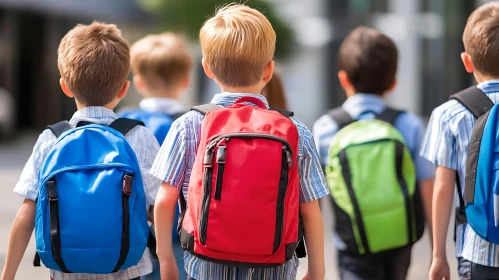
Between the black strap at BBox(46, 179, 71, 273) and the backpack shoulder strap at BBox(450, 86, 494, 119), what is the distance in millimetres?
1581

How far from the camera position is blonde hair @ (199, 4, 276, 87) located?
2.79 metres

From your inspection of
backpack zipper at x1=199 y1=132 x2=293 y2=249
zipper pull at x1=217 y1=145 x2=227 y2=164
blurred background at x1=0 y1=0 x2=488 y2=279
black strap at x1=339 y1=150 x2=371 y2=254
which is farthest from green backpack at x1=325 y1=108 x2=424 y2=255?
blurred background at x1=0 y1=0 x2=488 y2=279

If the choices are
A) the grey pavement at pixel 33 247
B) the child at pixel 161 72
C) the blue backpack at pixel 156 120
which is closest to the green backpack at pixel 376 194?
the blue backpack at pixel 156 120

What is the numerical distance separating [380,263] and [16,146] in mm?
22202

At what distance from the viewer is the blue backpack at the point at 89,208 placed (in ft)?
9.53

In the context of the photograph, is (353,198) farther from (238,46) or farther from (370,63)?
(238,46)

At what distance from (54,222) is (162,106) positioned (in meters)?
1.58

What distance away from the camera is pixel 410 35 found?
1878 cm

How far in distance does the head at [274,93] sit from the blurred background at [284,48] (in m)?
3.78

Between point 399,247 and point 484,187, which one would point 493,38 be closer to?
point 484,187

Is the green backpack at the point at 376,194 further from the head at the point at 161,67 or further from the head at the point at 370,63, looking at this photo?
the head at the point at 161,67

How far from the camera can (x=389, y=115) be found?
13.1ft

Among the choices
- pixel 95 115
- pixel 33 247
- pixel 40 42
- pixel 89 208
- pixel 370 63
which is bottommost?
pixel 33 247

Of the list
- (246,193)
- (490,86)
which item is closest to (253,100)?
(246,193)
